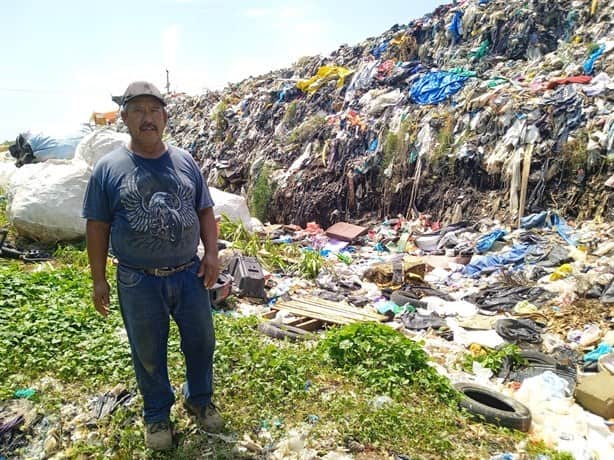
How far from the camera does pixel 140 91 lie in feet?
7.25

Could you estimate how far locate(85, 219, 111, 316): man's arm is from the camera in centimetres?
227

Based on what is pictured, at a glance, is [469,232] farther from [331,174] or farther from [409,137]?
[331,174]

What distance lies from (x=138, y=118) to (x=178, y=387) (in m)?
1.84

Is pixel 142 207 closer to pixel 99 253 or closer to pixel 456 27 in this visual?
pixel 99 253

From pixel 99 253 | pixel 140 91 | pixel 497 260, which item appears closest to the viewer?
pixel 140 91

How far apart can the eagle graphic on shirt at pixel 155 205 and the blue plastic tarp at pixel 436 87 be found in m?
9.65

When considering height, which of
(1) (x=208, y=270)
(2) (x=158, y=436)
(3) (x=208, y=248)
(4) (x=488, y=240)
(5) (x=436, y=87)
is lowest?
(4) (x=488, y=240)

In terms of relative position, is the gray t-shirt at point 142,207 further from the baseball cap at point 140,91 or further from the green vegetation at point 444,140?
the green vegetation at point 444,140

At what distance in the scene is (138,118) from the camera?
2.23 metres

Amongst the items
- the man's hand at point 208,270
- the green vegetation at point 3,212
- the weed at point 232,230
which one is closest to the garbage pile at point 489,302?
the weed at point 232,230

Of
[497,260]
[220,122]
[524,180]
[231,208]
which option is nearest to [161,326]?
[231,208]

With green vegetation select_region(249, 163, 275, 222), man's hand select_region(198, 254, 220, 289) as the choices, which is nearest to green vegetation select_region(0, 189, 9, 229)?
green vegetation select_region(249, 163, 275, 222)

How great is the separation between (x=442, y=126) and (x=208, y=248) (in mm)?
8655

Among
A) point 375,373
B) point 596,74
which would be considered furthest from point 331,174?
point 375,373
